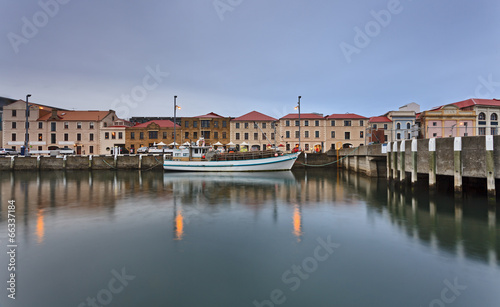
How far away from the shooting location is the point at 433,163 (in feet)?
53.2

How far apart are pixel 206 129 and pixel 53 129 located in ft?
110

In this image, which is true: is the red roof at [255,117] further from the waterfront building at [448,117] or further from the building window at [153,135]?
the waterfront building at [448,117]

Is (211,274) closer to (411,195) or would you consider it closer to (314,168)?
(411,195)

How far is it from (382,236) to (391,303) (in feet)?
15.5

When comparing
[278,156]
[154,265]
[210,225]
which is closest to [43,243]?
[154,265]

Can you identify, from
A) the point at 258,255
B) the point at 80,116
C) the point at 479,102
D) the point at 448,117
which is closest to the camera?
the point at 258,255

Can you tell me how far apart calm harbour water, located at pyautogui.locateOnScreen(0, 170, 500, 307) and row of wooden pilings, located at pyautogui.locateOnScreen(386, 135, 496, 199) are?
128cm

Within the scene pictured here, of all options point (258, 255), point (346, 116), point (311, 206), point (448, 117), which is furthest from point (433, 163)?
point (448, 117)

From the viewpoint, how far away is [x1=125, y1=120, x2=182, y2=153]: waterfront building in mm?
59875

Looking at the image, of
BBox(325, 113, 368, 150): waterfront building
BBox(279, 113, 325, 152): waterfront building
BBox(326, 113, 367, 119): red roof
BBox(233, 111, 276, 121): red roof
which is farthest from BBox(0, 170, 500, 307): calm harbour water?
BBox(326, 113, 367, 119): red roof

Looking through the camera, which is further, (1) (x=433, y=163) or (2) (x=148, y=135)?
(2) (x=148, y=135)

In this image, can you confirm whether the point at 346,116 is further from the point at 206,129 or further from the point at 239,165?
the point at 239,165

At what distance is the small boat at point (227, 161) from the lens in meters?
Answer: 36.6

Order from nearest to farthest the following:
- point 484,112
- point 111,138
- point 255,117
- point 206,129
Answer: point 484,112 < point 206,129 < point 255,117 < point 111,138
